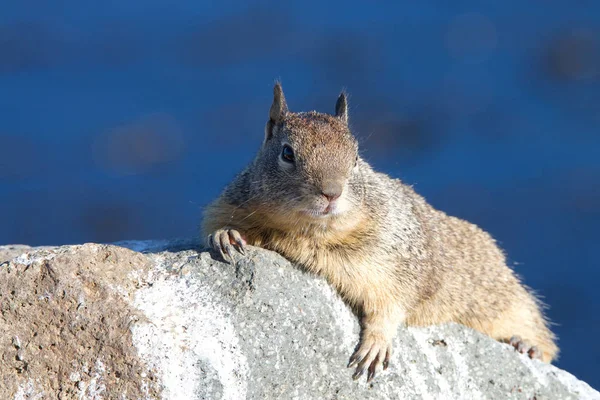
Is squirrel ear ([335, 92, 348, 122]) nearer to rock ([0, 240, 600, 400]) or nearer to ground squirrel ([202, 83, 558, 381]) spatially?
ground squirrel ([202, 83, 558, 381])

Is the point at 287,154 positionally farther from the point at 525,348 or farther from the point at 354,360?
the point at 525,348

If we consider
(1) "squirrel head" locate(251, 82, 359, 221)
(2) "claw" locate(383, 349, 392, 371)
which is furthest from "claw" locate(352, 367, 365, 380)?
(1) "squirrel head" locate(251, 82, 359, 221)

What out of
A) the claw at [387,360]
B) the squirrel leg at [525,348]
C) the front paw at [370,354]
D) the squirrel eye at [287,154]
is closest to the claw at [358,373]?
the front paw at [370,354]

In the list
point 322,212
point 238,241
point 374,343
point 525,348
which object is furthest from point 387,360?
point 525,348

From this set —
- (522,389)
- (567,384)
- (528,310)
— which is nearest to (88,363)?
(522,389)

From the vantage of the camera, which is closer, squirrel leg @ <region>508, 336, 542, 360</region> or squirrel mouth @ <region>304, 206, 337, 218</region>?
squirrel mouth @ <region>304, 206, 337, 218</region>

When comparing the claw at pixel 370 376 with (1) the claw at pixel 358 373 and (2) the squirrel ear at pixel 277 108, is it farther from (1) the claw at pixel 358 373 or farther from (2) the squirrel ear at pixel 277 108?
(2) the squirrel ear at pixel 277 108

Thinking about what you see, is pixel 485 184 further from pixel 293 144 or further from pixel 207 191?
pixel 293 144
